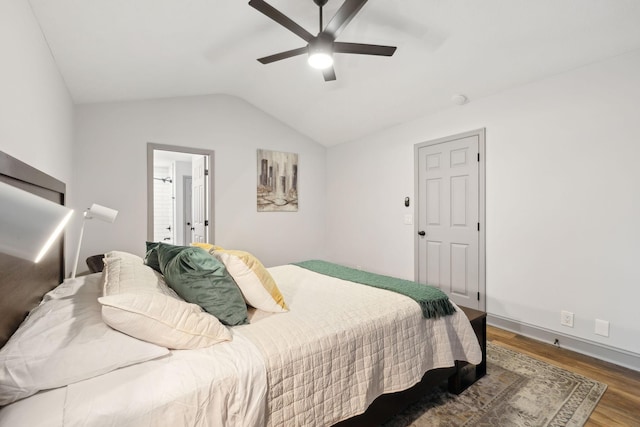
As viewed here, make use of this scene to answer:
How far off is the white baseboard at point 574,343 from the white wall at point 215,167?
2.89 meters

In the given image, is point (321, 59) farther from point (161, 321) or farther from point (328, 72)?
point (161, 321)

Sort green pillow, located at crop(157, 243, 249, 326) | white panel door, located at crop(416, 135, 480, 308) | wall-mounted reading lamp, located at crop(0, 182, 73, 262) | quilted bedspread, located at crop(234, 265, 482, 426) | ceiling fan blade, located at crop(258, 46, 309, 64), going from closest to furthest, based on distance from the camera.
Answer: wall-mounted reading lamp, located at crop(0, 182, 73, 262), quilted bedspread, located at crop(234, 265, 482, 426), green pillow, located at crop(157, 243, 249, 326), ceiling fan blade, located at crop(258, 46, 309, 64), white panel door, located at crop(416, 135, 480, 308)

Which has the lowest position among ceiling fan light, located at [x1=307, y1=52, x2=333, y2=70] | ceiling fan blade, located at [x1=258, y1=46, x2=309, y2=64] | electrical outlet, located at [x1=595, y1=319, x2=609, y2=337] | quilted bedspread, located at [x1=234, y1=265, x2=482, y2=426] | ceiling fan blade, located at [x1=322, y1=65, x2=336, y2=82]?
electrical outlet, located at [x1=595, y1=319, x2=609, y2=337]

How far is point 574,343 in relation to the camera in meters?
2.47

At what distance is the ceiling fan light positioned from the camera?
2029mm

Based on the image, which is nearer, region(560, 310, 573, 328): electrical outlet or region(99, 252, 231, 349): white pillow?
region(99, 252, 231, 349): white pillow

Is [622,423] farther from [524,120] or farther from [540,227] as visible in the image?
[524,120]

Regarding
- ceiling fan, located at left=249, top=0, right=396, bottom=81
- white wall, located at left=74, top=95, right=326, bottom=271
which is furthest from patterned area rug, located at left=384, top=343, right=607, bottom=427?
white wall, located at left=74, top=95, right=326, bottom=271

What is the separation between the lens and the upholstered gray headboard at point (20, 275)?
1021 millimetres

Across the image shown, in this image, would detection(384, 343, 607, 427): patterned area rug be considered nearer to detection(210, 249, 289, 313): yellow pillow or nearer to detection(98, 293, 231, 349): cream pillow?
detection(210, 249, 289, 313): yellow pillow

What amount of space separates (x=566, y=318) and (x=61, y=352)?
11.1 ft

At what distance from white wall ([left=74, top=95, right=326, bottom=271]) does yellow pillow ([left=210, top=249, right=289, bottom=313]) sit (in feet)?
8.33

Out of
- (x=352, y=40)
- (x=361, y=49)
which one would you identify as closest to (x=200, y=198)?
(x=352, y=40)

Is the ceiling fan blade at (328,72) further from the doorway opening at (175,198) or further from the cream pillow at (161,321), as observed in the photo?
the doorway opening at (175,198)
